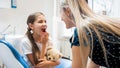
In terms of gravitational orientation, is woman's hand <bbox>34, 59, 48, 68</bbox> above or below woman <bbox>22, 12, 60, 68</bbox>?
below

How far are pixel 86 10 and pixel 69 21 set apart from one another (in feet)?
0.50

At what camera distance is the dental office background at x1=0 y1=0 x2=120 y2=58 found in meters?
2.52

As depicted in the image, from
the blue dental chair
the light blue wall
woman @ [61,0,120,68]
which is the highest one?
the light blue wall

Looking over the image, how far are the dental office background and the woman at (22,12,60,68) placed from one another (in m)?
0.76

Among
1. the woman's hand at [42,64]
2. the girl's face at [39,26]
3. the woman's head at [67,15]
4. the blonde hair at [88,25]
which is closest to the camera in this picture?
the blonde hair at [88,25]

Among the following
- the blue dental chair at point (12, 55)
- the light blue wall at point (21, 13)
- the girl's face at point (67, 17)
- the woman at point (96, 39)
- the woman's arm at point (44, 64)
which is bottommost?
the woman's arm at point (44, 64)

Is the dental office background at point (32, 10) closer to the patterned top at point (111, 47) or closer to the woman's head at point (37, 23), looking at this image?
the woman's head at point (37, 23)

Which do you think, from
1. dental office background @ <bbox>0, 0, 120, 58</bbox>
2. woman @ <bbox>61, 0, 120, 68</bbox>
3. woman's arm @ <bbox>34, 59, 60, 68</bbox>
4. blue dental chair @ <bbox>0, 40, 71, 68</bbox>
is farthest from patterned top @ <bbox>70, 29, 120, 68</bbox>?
dental office background @ <bbox>0, 0, 120, 58</bbox>

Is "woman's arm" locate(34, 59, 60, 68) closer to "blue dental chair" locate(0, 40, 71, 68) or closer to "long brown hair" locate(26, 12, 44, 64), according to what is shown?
"long brown hair" locate(26, 12, 44, 64)

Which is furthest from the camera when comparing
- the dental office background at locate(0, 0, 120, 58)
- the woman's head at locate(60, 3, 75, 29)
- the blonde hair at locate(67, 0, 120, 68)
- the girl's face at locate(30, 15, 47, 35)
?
the dental office background at locate(0, 0, 120, 58)

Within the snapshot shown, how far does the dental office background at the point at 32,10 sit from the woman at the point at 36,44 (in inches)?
30.0

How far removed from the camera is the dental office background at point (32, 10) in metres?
2.52

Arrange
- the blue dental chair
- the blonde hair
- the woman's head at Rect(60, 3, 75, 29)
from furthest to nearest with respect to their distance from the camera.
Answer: the blue dental chair < the woman's head at Rect(60, 3, 75, 29) < the blonde hair

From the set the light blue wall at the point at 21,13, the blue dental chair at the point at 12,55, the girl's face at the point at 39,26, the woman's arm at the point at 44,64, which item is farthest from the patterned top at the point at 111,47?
the light blue wall at the point at 21,13
